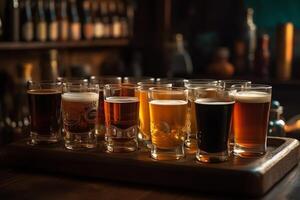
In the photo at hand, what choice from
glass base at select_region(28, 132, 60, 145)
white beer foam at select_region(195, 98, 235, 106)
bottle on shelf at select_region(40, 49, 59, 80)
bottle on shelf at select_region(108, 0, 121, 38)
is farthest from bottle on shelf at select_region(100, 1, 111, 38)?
white beer foam at select_region(195, 98, 235, 106)

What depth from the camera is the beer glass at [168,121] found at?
1.24 meters

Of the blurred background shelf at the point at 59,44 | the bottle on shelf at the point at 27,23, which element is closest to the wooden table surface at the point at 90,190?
the blurred background shelf at the point at 59,44

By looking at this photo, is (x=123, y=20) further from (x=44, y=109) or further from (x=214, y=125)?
(x=214, y=125)

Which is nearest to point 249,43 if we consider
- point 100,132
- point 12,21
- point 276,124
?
point 12,21

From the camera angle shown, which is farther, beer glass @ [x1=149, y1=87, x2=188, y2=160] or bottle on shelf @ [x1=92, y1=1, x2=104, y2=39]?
bottle on shelf @ [x1=92, y1=1, x2=104, y2=39]

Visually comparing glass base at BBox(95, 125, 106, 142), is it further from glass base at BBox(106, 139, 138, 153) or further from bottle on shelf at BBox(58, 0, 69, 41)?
bottle on shelf at BBox(58, 0, 69, 41)

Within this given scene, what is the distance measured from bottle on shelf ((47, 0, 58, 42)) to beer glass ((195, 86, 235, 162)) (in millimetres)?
2094

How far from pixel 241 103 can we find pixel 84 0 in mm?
2597

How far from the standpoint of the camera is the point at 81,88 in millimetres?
1384

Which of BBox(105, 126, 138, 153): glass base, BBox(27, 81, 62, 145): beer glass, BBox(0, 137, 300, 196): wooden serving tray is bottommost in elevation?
BBox(0, 137, 300, 196): wooden serving tray

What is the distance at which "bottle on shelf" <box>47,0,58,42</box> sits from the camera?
10.5 ft

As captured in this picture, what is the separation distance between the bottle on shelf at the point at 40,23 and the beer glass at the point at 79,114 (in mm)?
1789

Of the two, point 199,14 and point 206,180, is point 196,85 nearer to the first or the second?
point 206,180

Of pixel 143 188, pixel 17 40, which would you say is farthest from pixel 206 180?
pixel 17 40
